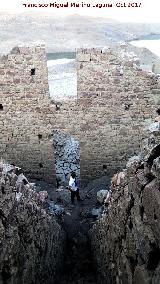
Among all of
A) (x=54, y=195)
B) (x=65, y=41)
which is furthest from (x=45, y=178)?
(x=65, y=41)

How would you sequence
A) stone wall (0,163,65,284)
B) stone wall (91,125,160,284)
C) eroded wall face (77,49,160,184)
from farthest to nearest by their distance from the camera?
eroded wall face (77,49,160,184) → stone wall (0,163,65,284) → stone wall (91,125,160,284)

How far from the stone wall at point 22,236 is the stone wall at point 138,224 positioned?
1005 millimetres

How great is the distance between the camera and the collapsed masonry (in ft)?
30.7

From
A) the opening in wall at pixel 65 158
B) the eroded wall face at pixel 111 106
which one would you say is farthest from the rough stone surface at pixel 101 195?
the opening in wall at pixel 65 158

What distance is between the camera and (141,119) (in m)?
9.82

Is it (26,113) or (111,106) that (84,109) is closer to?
(111,106)

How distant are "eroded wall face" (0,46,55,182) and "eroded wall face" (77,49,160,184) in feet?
2.98

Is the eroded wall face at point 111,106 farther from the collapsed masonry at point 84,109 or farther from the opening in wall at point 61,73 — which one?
the opening in wall at point 61,73

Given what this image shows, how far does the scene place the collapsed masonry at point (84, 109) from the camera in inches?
368

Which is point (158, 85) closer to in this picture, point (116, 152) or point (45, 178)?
point (116, 152)

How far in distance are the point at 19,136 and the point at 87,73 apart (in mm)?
2381

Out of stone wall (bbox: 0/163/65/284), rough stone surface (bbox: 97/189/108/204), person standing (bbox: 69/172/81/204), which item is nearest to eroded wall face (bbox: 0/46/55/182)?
person standing (bbox: 69/172/81/204)

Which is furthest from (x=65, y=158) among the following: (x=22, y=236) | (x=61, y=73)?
(x=22, y=236)

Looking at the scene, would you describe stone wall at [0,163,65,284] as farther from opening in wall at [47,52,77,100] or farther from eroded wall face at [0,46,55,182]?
opening in wall at [47,52,77,100]
